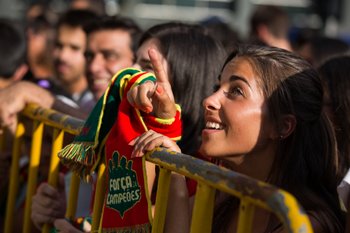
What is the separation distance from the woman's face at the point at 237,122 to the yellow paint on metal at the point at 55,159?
3.26ft

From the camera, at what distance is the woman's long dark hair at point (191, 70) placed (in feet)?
12.7


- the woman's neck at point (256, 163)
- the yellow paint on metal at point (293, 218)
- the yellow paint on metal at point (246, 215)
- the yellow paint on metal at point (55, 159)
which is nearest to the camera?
the yellow paint on metal at point (293, 218)

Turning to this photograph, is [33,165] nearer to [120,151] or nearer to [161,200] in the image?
[120,151]

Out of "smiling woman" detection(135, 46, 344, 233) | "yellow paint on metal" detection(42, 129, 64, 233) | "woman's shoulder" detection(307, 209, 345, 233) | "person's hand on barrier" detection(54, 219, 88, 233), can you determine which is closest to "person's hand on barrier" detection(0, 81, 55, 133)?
"yellow paint on metal" detection(42, 129, 64, 233)

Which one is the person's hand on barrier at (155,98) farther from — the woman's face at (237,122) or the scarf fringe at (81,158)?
the scarf fringe at (81,158)

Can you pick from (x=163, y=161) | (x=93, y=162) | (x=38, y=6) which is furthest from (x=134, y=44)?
(x=38, y=6)

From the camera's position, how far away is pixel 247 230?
2.53 meters

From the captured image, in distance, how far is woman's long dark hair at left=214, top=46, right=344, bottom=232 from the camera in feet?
10.8

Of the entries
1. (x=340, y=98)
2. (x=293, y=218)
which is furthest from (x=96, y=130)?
(x=293, y=218)

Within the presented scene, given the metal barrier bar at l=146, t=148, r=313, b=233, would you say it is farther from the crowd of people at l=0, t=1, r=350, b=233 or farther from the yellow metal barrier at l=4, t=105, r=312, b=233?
the crowd of people at l=0, t=1, r=350, b=233

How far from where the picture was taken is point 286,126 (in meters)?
3.30

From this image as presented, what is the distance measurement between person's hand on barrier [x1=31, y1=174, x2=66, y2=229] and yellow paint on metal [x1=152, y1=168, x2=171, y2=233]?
1.13 m

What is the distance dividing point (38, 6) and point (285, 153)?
9583 mm

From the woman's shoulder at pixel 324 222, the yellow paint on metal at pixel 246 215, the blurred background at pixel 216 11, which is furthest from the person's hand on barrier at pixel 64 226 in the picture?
the blurred background at pixel 216 11
